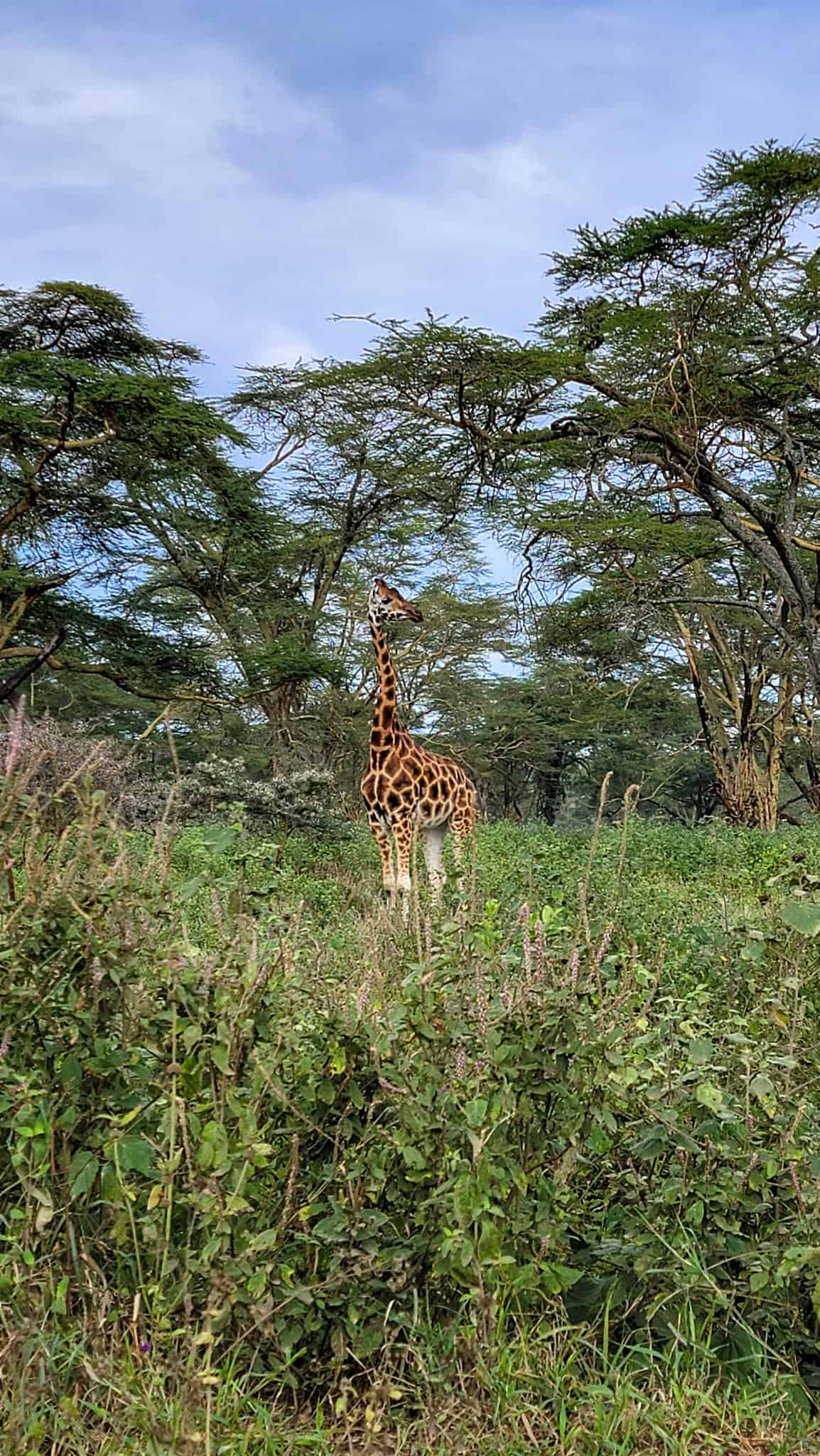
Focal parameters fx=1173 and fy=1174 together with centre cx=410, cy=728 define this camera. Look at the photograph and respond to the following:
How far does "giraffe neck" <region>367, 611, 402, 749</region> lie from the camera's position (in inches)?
348

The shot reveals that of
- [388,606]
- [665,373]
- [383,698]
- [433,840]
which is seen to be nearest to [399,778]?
[383,698]

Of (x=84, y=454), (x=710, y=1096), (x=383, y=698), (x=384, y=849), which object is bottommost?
(x=710, y=1096)

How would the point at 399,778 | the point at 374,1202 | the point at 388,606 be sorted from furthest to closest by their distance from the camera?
the point at 388,606, the point at 399,778, the point at 374,1202

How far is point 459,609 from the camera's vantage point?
2258cm

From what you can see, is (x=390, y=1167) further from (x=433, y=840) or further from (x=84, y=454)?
(x=84, y=454)

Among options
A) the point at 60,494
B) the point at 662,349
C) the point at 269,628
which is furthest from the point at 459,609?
the point at 662,349

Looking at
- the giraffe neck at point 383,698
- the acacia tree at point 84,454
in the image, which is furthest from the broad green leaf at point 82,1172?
the acacia tree at point 84,454

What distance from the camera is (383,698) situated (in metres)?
9.05

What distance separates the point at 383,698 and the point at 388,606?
711mm

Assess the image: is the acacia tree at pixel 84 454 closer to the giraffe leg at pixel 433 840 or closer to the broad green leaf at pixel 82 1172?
the giraffe leg at pixel 433 840

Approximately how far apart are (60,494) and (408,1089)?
49.1 feet

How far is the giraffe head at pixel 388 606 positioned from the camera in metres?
8.95

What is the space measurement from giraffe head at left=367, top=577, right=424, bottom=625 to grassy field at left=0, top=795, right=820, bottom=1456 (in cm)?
652

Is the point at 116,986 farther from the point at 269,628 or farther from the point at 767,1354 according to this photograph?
the point at 269,628
